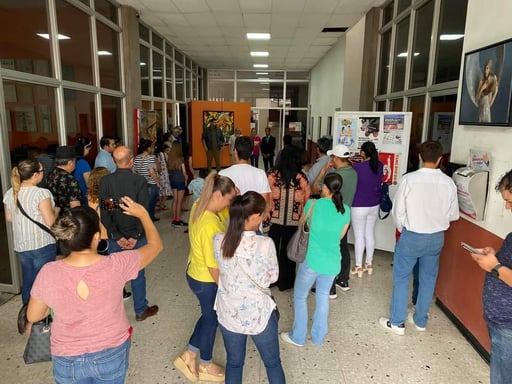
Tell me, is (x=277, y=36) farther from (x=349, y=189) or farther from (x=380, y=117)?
(x=349, y=189)

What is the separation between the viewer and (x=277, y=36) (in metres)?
8.11

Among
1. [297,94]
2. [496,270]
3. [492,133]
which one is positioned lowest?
[496,270]

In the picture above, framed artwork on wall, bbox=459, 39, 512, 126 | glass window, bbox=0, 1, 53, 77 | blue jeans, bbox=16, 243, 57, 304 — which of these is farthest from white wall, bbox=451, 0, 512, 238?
glass window, bbox=0, 1, 53, 77

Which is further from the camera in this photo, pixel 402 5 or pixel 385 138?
pixel 402 5

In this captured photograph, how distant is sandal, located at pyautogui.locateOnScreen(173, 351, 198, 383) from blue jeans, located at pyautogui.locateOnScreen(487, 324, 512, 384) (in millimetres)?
1746

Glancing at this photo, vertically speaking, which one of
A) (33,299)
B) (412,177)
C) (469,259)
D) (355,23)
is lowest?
(469,259)

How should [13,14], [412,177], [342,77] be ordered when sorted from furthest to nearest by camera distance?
[342,77] → [13,14] → [412,177]

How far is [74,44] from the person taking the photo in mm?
4695

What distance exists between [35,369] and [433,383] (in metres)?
2.75

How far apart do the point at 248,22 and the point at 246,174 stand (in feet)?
16.5

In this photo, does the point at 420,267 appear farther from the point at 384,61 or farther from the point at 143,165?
the point at 384,61

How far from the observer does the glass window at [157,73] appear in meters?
8.02

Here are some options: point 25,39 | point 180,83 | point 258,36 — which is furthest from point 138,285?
point 180,83

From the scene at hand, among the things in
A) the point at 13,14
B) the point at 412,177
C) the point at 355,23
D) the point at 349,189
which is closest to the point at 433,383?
the point at 412,177
